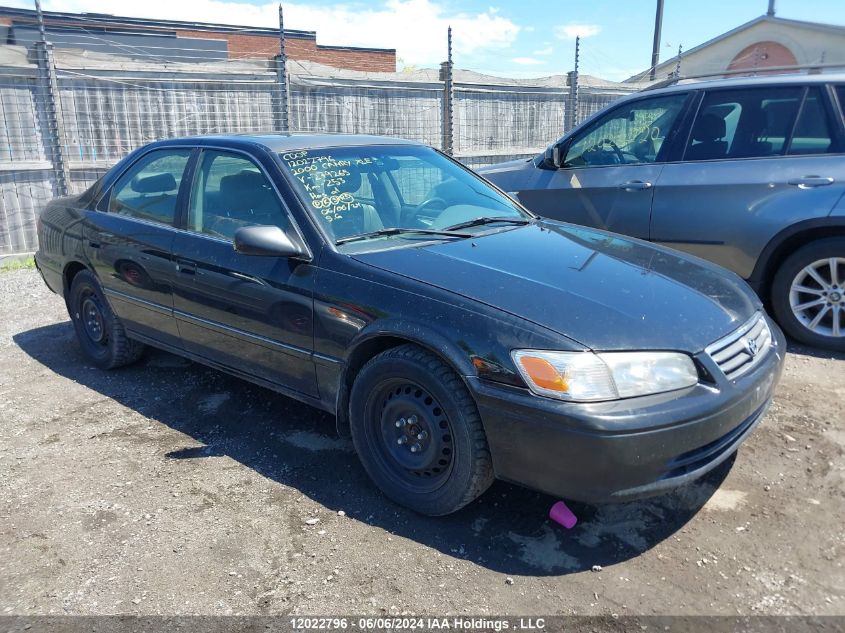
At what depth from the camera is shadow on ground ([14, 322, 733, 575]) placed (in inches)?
112

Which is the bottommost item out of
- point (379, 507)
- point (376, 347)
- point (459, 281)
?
point (379, 507)

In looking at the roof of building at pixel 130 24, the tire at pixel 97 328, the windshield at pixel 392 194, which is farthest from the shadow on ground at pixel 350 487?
the roof of building at pixel 130 24

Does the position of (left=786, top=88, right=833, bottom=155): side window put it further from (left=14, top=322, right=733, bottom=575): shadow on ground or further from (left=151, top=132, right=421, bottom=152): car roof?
(left=151, top=132, right=421, bottom=152): car roof

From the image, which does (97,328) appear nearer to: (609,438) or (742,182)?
(609,438)

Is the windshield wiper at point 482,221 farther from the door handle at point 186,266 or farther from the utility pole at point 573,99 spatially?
the utility pole at point 573,99

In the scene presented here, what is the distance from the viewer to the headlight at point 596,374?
8.35 feet

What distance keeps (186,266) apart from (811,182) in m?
4.29

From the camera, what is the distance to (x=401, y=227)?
364cm

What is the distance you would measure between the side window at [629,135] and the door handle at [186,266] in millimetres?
3519

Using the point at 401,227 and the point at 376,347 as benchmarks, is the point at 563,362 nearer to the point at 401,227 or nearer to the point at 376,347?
the point at 376,347

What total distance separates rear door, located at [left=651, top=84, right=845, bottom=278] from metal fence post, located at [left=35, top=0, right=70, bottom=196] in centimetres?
686

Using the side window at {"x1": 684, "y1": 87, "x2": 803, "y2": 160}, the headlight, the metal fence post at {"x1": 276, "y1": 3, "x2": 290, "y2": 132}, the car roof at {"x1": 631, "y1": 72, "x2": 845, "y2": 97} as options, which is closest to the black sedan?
the headlight

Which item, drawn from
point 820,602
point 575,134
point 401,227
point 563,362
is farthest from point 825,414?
point 575,134

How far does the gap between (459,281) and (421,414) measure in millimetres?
599
